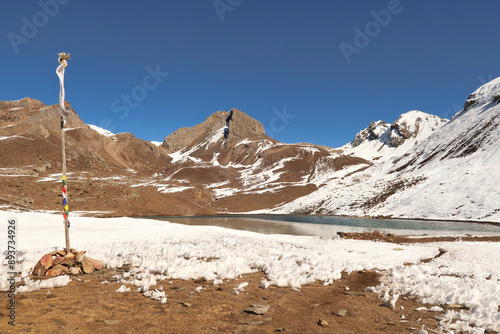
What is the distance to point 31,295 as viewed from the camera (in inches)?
362

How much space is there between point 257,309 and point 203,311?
1756 mm

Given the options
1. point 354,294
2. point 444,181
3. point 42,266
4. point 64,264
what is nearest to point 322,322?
point 354,294

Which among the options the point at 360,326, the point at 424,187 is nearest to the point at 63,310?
the point at 360,326

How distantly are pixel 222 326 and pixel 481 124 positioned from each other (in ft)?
506

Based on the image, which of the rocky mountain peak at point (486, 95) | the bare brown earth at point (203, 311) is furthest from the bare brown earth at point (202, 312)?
the rocky mountain peak at point (486, 95)

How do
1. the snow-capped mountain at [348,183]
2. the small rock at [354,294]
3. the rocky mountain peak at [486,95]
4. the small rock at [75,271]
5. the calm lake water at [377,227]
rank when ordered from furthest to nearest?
the rocky mountain peak at [486,95] → the snow-capped mountain at [348,183] → the calm lake water at [377,227] → the small rock at [75,271] → the small rock at [354,294]

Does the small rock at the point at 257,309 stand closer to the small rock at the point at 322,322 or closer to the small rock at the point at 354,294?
the small rock at the point at 322,322

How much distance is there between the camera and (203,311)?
8.76 m

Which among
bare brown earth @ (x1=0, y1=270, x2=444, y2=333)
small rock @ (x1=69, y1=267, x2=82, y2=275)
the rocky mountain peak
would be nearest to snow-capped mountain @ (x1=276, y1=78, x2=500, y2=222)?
the rocky mountain peak

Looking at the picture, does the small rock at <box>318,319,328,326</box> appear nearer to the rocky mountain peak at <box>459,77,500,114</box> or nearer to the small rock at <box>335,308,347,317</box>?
the small rock at <box>335,308,347,317</box>

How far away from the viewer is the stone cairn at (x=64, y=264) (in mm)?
11773

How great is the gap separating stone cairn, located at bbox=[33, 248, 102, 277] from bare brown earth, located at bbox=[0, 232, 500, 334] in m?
1.18

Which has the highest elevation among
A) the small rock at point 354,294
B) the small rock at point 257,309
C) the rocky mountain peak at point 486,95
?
the rocky mountain peak at point 486,95

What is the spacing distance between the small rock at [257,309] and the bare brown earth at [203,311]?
191mm
